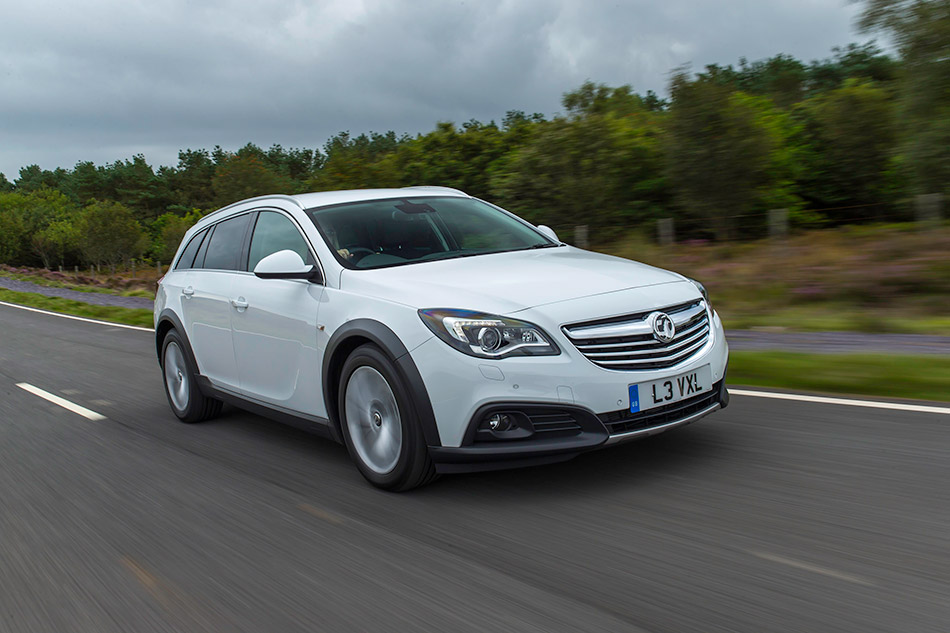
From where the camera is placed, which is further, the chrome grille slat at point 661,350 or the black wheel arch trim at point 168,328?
the black wheel arch trim at point 168,328

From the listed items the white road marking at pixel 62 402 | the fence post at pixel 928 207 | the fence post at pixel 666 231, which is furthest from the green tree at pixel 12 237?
the fence post at pixel 928 207

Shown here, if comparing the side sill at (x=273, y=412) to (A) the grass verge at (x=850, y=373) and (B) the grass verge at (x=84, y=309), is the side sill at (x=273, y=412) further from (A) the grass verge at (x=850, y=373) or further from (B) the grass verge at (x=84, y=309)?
(B) the grass verge at (x=84, y=309)

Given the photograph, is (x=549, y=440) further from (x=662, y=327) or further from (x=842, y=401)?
(x=842, y=401)

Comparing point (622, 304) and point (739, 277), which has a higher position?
point (622, 304)

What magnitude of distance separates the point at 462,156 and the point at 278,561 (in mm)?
31909

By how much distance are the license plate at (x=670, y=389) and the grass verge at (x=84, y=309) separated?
13.2 meters

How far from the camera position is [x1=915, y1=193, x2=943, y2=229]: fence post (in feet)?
54.2

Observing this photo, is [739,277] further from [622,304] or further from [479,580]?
[479,580]

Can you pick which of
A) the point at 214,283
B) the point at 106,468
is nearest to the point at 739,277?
the point at 214,283

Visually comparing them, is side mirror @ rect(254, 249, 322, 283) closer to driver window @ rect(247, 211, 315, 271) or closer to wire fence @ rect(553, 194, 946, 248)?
driver window @ rect(247, 211, 315, 271)

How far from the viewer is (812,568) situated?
10.0 feet

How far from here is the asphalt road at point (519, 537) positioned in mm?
2920

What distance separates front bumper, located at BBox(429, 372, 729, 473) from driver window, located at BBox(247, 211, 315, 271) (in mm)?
1594

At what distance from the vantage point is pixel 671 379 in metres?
4.04
